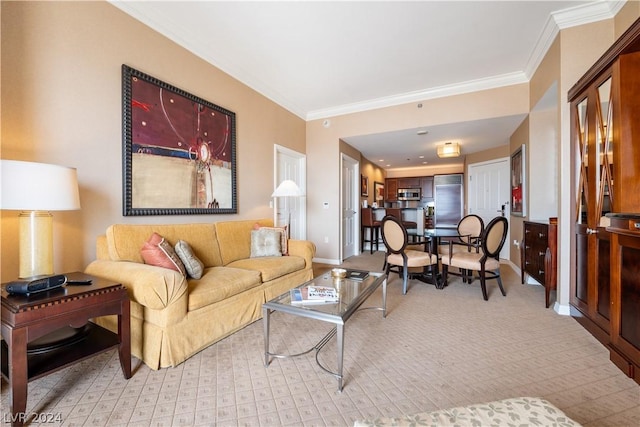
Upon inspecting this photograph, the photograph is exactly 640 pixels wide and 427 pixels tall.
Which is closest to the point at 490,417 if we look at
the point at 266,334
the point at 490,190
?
the point at 266,334

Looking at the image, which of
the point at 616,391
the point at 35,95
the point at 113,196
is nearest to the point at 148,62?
the point at 35,95

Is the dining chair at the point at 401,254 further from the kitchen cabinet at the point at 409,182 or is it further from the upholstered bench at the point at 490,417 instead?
the kitchen cabinet at the point at 409,182

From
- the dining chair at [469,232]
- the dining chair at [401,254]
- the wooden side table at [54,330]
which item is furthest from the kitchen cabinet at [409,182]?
the wooden side table at [54,330]

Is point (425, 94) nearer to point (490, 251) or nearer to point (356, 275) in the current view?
point (490, 251)

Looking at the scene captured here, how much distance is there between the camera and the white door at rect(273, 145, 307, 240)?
4.23m

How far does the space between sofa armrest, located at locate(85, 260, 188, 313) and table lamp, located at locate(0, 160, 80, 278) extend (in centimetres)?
34

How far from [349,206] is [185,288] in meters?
4.20

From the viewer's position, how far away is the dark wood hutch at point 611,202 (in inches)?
61.4

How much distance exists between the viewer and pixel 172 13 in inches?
95.5

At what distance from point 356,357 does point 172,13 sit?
3.31 metres

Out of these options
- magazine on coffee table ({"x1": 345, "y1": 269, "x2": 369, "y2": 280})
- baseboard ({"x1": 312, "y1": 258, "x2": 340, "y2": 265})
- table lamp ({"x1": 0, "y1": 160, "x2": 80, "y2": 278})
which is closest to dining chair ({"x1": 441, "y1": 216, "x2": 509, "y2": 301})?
magazine on coffee table ({"x1": 345, "y1": 269, "x2": 369, "y2": 280})

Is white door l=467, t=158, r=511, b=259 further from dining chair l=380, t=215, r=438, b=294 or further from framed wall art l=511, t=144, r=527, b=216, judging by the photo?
dining chair l=380, t=215, r=438, b=294

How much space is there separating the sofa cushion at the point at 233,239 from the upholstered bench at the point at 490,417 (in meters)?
2.41

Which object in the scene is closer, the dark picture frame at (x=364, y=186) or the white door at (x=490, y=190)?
the white door at (x=490, y=190)
